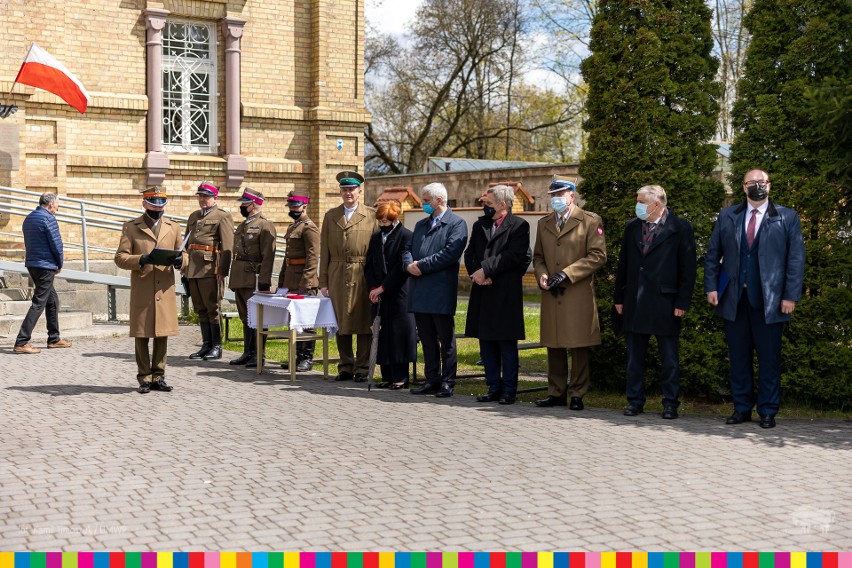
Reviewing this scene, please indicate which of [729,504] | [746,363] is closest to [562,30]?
[746,363]

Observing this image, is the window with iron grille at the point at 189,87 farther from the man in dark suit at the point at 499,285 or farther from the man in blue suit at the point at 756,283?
the man in blue suit at the point at 756,283

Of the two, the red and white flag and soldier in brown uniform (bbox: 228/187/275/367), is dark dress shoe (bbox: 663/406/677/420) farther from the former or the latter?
the red and white flag

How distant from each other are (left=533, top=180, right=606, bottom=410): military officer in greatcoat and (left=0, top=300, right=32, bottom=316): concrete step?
8853mm

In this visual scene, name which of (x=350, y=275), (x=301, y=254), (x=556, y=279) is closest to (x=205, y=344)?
(x=301, y=254)

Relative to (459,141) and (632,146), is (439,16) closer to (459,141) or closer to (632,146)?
(459,141)

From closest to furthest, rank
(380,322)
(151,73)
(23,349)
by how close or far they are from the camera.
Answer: (380,322) → (23,349) → (151,73)

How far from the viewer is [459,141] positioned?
51.1m

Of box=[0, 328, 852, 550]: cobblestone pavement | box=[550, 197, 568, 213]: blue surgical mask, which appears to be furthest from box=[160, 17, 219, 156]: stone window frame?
box=[550, 197, 568, 213]: blue surgical mask

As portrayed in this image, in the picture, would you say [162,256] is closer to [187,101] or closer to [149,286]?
[149,286]

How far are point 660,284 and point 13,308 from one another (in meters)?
10.0

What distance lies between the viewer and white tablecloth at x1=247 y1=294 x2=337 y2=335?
10938 millimetres

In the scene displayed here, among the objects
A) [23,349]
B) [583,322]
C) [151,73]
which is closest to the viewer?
[583,322]

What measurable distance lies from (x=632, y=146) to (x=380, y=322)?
9.35 feet

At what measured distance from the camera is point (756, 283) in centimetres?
855
